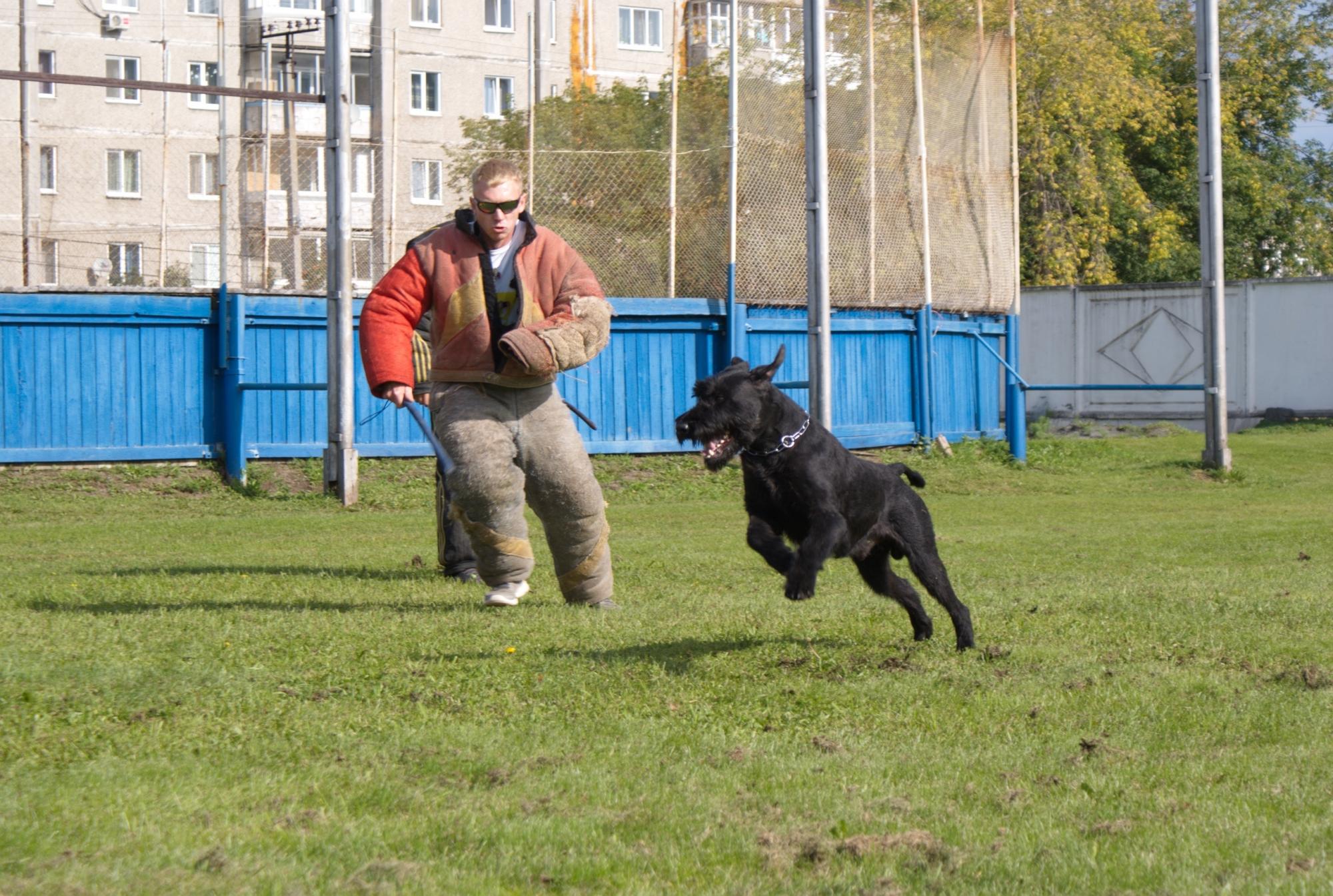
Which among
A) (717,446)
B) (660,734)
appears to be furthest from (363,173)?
(660,734)

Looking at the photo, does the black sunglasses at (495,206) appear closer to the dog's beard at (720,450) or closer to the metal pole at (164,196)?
the dog's beard at (720,450)

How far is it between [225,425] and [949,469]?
8697mm

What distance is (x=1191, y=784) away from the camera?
4.49m

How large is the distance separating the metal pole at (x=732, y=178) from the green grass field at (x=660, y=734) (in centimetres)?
863

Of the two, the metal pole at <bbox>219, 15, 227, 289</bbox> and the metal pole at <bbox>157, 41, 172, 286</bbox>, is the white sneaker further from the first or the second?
the metal pole at <bbox>157, 41, 172, 286</bbox>

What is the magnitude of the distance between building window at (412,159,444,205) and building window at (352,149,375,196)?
0.51 m

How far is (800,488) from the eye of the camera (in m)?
6.70

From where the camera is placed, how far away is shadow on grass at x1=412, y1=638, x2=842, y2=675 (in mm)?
6281

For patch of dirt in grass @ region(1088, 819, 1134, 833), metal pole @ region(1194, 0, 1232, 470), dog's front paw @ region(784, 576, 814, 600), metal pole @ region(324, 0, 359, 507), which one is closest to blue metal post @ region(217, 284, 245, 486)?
metal pole @ region(324, 0, 359, 507)

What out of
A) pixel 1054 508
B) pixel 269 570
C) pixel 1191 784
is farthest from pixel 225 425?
pixel 1191 784

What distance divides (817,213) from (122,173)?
9.86 metres

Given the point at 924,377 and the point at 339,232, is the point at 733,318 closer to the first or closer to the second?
the point at 924,377

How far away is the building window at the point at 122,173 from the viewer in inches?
812

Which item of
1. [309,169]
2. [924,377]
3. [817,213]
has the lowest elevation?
[924,377]
